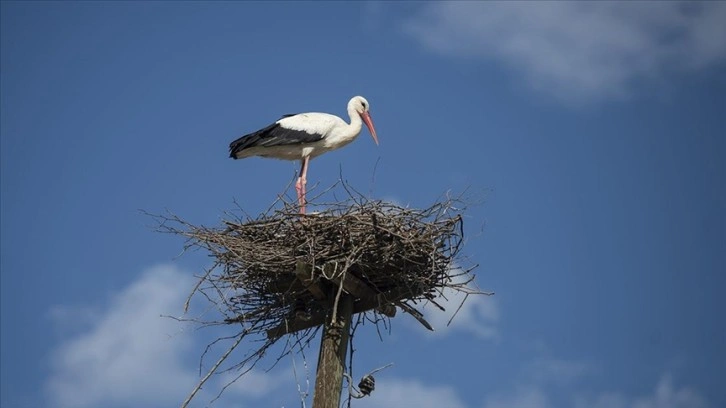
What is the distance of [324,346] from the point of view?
687cm

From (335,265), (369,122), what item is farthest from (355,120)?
(335,265)

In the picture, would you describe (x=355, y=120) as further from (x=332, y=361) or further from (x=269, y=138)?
(x=332, y=361)

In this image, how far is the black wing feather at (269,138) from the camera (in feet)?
35.5

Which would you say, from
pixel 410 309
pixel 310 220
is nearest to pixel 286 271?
pixel 310 220

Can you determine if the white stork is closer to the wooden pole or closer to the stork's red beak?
the stork's red beak

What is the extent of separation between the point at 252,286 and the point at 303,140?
3556 mm

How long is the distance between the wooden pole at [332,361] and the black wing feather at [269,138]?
401 cm

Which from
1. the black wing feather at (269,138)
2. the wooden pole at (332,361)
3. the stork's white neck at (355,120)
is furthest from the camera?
the stork's white neck at (355,120)

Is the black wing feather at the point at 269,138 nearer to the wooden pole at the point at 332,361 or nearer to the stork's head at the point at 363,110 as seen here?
the stork's head at the point at 363,110

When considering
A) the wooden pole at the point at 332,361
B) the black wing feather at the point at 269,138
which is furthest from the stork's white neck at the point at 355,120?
the wooden pole at the point at 332,361

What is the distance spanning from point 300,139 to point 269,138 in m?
0.33

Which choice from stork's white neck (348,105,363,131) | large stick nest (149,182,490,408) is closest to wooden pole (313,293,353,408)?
large stick nest (149,182,490,408)

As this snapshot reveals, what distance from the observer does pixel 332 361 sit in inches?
267

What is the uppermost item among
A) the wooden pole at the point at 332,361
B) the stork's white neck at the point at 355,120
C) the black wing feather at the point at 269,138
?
the stork's white neck at the point at 355,120
